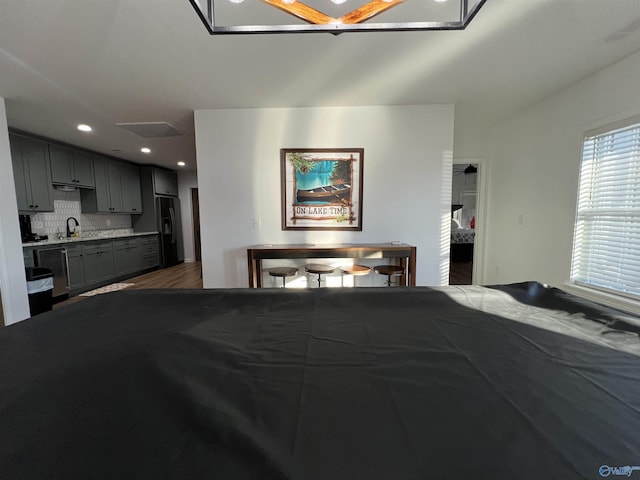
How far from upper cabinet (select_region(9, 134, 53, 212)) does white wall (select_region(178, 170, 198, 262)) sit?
2885 millimetres

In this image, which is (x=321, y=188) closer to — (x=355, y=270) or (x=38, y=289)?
(x=355, y=270)

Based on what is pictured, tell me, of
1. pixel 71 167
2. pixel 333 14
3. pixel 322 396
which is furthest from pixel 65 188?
pixel 322 396

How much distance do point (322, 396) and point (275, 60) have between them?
97.6 inches

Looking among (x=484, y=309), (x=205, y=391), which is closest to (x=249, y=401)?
(x=205, y=391)

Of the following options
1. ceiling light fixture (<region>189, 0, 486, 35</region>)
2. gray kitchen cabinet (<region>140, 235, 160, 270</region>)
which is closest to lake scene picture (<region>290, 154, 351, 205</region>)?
ceiling light fixture (<region>189, 0, 486, 35</region>)

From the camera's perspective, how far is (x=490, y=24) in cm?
179

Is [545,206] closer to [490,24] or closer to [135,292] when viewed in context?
[490,24]

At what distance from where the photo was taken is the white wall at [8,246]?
272 cm

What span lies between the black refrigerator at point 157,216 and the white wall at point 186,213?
44 centimetres

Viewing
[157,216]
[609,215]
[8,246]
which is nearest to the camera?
[609,215]

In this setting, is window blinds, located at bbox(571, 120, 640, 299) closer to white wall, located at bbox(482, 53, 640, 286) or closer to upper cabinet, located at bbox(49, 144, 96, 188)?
white wall, located at bbox(482, 53, 640, 286)

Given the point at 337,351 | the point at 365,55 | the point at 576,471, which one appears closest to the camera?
the point at 576,471

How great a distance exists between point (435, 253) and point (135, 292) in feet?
10.1

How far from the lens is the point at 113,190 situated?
203 inches
